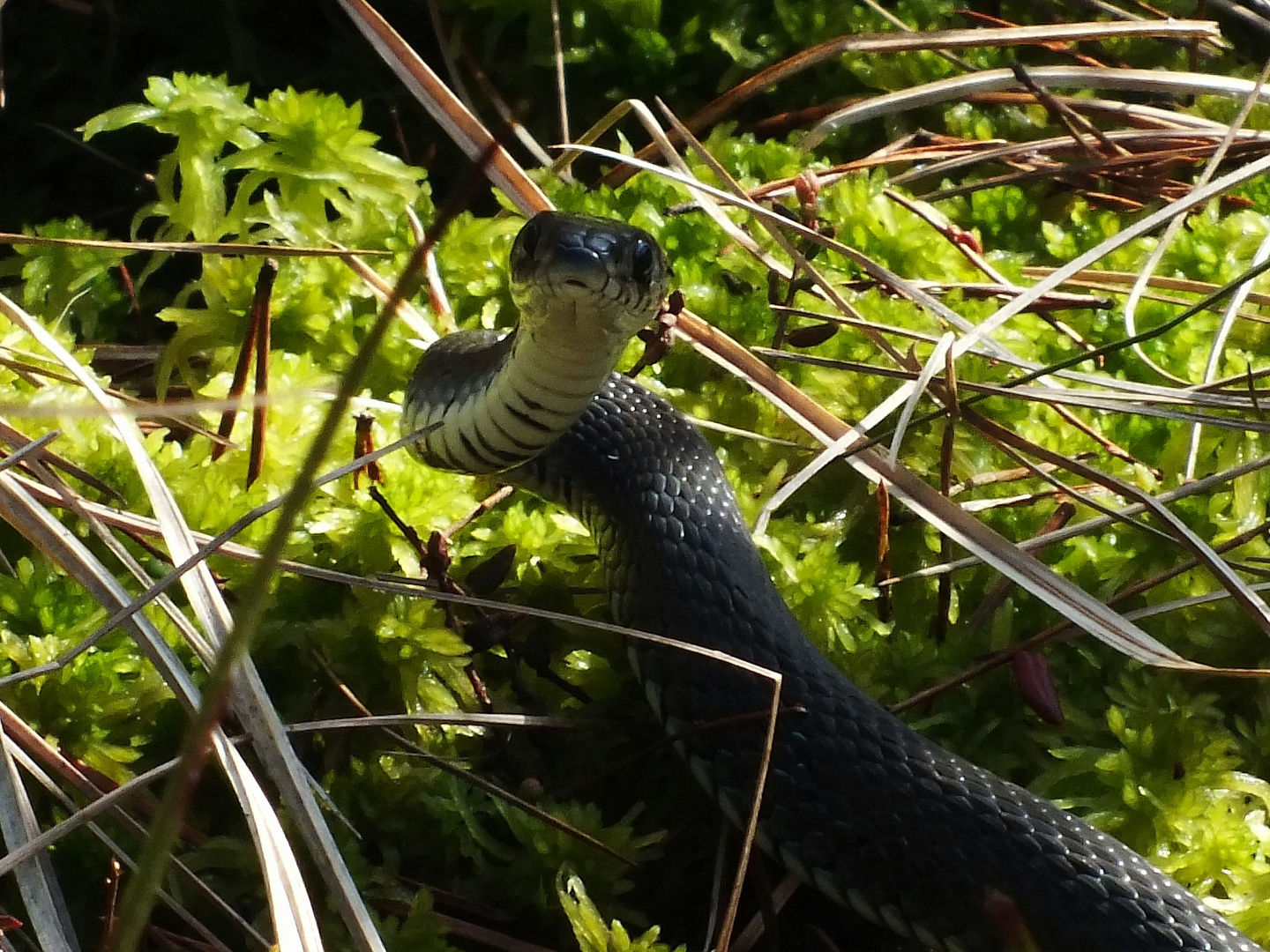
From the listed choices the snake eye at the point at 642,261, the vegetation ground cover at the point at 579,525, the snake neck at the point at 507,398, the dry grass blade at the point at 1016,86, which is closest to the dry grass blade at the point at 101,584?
the vegetation ground cover at the point at 579,525

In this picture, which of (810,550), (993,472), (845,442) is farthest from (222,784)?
Result: (993,472)

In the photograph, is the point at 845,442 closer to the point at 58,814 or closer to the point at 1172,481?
the point at 1172,481

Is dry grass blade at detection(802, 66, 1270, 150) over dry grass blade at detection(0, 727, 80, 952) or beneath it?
over

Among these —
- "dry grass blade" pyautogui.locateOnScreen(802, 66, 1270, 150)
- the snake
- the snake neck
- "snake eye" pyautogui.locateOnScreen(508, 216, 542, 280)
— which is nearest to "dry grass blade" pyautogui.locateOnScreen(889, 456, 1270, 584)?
the snake

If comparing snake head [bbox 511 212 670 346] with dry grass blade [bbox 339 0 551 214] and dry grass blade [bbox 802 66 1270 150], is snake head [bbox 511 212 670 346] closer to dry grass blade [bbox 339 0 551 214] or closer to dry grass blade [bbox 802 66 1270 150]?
dry grass blade [bbox 339 0 551 214]

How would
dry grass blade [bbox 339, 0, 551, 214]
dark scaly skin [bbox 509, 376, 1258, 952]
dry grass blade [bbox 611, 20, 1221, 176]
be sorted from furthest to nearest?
1. dry grass blade [bbox 611, 20, 1221, 176]
2. dry grass blade [bbox 339, 0, 551, 214]
3. dark scaly skin [bbox 509, 376, 1258, 952]

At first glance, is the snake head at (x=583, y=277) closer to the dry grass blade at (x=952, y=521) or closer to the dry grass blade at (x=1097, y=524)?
the dry grass blade at (x=952, y=521)

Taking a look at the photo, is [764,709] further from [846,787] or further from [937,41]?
[937,41]
